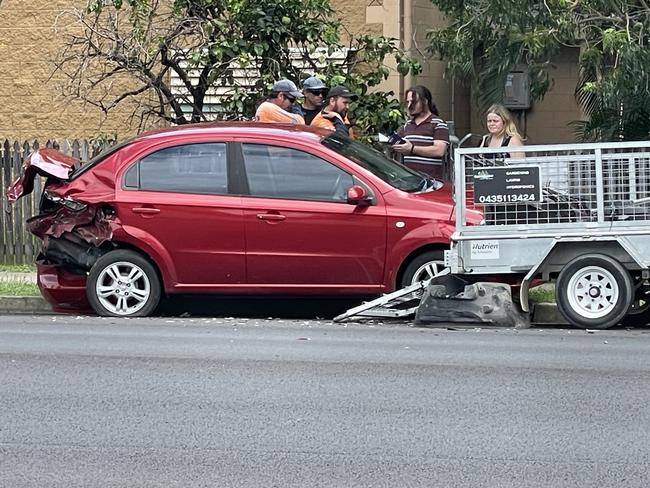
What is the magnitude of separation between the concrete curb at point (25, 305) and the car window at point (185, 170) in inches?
72.0

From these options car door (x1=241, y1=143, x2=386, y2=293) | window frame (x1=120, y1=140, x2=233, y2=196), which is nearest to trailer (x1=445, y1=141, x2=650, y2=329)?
car door (x1=241, y1=143, x2=386, y2=293)

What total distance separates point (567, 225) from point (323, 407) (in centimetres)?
375

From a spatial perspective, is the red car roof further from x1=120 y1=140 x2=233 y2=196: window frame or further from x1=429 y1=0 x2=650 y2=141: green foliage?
x1=429 y1=0 x2=650 y2=141: green foliage

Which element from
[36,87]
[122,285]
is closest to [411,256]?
[122,285]

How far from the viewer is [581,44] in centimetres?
1437

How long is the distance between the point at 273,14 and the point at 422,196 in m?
4.55

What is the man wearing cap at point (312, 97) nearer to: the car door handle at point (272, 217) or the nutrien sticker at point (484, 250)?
the car door handle at point (272, 217)

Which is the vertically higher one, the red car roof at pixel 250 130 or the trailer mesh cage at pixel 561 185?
the red car roof at pixel 250 130

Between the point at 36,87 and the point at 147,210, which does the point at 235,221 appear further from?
the point at 36,87

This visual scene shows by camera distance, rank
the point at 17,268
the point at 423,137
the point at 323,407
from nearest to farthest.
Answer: the point at 323,407 → the point at 423,137 → the point at 17,268

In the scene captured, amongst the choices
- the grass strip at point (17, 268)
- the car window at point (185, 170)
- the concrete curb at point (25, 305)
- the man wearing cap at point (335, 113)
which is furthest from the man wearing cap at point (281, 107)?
the grass strip at point (17, 268)

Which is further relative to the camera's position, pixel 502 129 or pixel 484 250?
pixel 502 129

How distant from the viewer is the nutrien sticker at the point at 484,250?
35.2 feet

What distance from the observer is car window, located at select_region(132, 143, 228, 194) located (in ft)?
38.0
